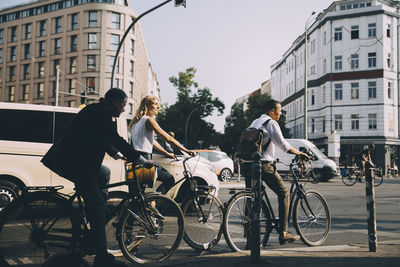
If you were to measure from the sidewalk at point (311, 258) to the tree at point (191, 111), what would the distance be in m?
49.5

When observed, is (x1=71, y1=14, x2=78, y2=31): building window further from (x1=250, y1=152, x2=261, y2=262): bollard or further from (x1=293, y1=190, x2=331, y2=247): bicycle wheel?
(x1=250, y1=152, x2=261, y2=262): bollard

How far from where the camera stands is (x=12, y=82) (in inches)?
2276

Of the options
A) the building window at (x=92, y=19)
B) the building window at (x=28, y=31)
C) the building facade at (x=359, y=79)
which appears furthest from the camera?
the building window at (x=28, y=31)

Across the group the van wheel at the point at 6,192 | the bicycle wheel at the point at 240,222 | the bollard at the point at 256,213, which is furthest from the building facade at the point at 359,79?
the bollard at the point at 256,213

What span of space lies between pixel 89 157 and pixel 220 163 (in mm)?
20151

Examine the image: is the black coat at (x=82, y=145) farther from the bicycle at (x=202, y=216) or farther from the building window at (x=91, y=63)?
the building window at (x=91, y=63)

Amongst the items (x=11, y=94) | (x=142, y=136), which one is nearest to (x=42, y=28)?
(x=11, y=94)

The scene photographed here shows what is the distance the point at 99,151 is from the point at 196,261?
1.56 meters

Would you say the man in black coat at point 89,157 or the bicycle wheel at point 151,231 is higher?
the man in black coat at point 89,157

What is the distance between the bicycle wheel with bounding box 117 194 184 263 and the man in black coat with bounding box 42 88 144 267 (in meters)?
0.50

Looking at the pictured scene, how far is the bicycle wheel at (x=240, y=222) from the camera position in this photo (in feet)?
16.2

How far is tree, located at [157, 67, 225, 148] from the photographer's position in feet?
181

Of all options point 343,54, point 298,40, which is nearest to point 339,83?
point 343,54

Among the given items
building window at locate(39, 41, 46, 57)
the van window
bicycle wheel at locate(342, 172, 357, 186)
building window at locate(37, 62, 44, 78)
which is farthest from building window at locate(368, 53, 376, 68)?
the van window
